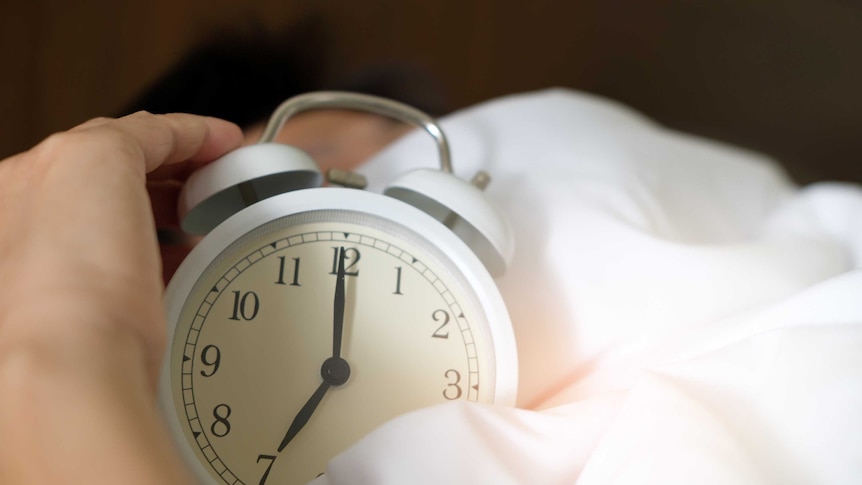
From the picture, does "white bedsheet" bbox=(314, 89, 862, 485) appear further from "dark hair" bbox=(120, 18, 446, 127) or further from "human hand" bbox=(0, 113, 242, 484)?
"dark hair" bbox=(120, 18, 446, 127)

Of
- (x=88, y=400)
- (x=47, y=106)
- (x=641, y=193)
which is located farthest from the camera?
(x=47, y=106)

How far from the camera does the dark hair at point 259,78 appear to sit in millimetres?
1117

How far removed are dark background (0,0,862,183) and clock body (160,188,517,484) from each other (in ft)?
2.63

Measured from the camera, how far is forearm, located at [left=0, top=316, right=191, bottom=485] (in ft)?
1.34

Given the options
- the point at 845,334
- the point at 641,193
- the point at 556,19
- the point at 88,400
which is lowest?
the point at 88,400

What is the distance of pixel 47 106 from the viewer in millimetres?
1192

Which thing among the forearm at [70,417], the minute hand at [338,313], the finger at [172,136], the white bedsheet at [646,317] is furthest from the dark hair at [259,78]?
the forearm at [70,417]

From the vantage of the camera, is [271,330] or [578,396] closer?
[271,330]

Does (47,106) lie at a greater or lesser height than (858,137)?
lesser

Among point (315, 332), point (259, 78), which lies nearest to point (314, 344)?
point (315, 332)

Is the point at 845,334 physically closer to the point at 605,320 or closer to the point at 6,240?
the point at 605,320

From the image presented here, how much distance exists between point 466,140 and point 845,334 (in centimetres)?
52

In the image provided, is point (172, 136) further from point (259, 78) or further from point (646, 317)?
point (259, 78)

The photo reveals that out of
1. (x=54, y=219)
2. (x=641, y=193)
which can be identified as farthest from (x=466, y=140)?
(x=54, y=219)
